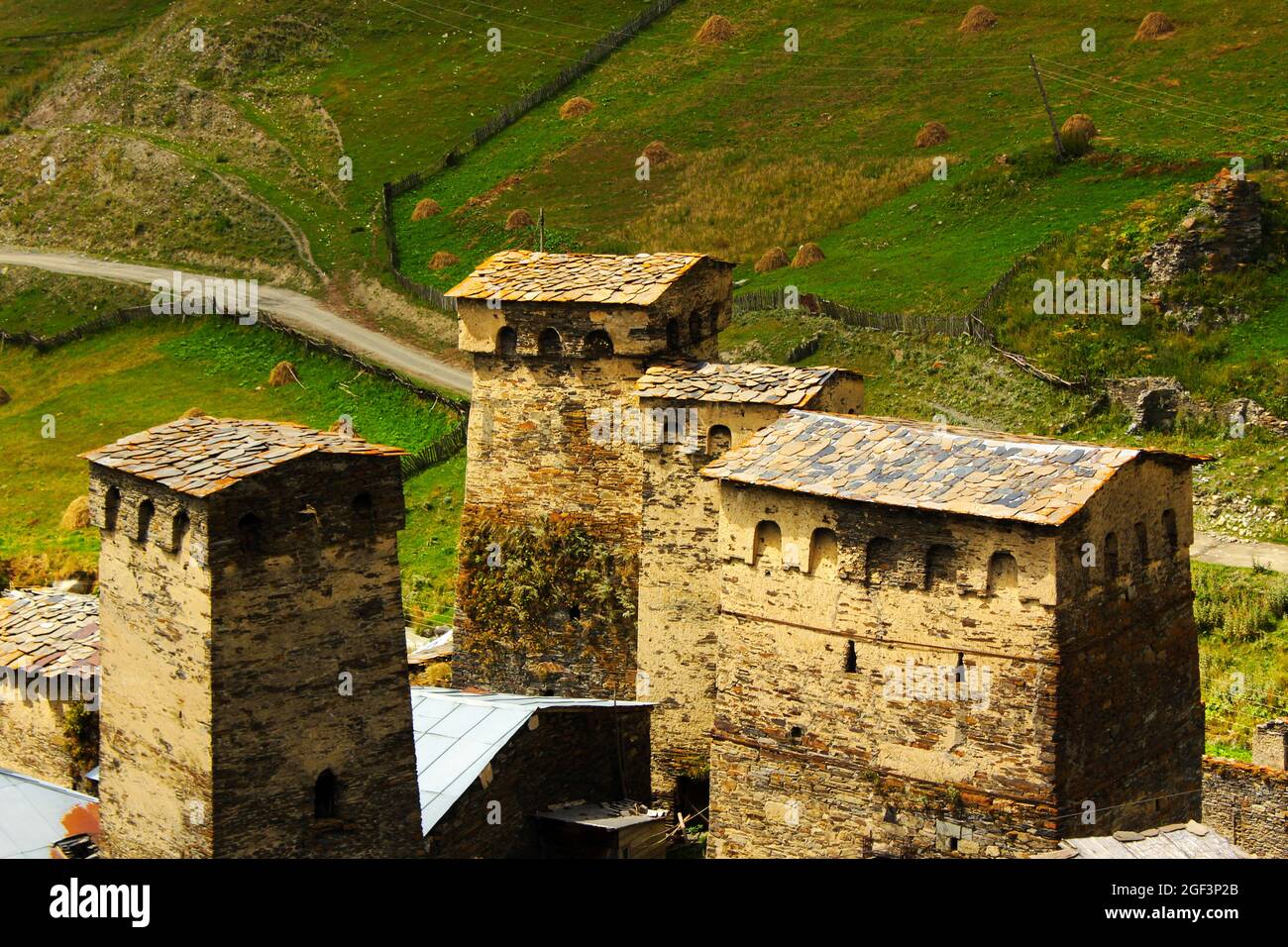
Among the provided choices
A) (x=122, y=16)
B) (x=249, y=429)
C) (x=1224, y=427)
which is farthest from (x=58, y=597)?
(x=122, y=16)

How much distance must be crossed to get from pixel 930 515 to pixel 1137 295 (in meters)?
34.0

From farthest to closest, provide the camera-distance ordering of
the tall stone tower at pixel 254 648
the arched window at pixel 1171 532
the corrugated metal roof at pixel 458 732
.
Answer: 1. the corrugated metal roof at pixel 458 732
2. the arched window at pixel 1171 532
3. the tall stone tower at pixel 254 648

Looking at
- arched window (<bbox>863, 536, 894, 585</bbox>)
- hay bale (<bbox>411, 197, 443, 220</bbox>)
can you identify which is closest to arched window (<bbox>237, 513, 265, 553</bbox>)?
arched window (<bbox>863, 536, 894, 585</bbox>)

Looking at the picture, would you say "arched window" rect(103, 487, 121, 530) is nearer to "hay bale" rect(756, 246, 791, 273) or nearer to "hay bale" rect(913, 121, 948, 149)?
"hay bale" rect(756, 246, 791, 273)

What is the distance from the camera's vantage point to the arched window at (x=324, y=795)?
1264 inches

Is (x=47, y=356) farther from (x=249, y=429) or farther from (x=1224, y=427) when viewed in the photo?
(x=249, y=429)

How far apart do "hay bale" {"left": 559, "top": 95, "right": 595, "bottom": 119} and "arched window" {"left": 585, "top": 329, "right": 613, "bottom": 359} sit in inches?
2199

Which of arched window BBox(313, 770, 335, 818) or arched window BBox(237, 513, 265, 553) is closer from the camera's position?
arched window BBox(237, 513, 265, 553)

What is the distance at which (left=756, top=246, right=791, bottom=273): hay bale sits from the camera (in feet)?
253

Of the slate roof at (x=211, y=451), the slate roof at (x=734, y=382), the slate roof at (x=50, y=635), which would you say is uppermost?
the slate roof at (x=734, y=382)

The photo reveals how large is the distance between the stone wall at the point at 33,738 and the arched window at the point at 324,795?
27.6 ft
